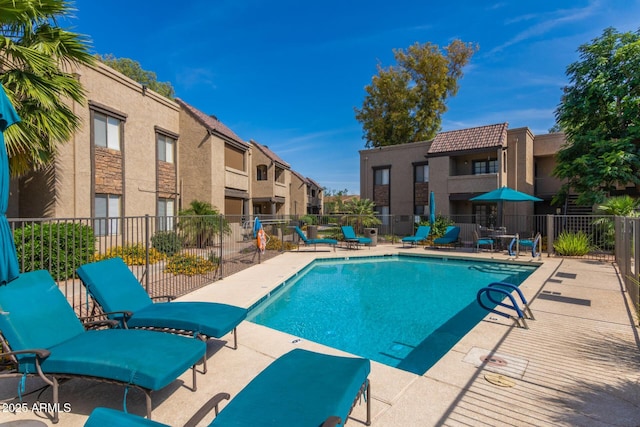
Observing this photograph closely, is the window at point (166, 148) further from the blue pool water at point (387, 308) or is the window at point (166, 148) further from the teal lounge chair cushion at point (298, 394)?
the teal lounge chair cushion at point (298, 394)

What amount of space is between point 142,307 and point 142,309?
5.8 inches

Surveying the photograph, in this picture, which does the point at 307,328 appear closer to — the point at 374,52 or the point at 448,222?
the point at 448,222

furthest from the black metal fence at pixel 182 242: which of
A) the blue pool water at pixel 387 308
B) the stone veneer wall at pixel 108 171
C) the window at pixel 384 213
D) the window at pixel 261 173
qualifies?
the window at pixel 261 173

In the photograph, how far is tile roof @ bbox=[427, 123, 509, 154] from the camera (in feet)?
65.8

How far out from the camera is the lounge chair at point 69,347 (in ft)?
8.93

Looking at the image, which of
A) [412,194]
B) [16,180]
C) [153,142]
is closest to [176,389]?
[16,180]

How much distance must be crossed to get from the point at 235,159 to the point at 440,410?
68.1ft

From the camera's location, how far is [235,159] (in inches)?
856

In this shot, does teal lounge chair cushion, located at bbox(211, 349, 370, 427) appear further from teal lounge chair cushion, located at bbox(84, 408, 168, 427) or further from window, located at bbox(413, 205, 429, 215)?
window, located at bbox(413, 205, 429, 215)

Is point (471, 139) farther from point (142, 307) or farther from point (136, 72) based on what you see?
point (136, 72)

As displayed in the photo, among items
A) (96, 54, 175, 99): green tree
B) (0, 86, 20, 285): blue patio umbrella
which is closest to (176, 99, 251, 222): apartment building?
(0, 86, 20, 285): blue patio umbrella

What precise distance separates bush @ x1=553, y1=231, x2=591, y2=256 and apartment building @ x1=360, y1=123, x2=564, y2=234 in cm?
629

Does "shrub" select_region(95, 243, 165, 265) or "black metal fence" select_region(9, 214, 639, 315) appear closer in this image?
"black metal fence" select_region(9, 214, 639, 315)

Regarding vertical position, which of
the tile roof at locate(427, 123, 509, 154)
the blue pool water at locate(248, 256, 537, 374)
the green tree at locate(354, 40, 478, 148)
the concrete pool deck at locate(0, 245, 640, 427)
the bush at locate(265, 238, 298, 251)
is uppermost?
the green tree at locate(354, 40, 478, 148)
